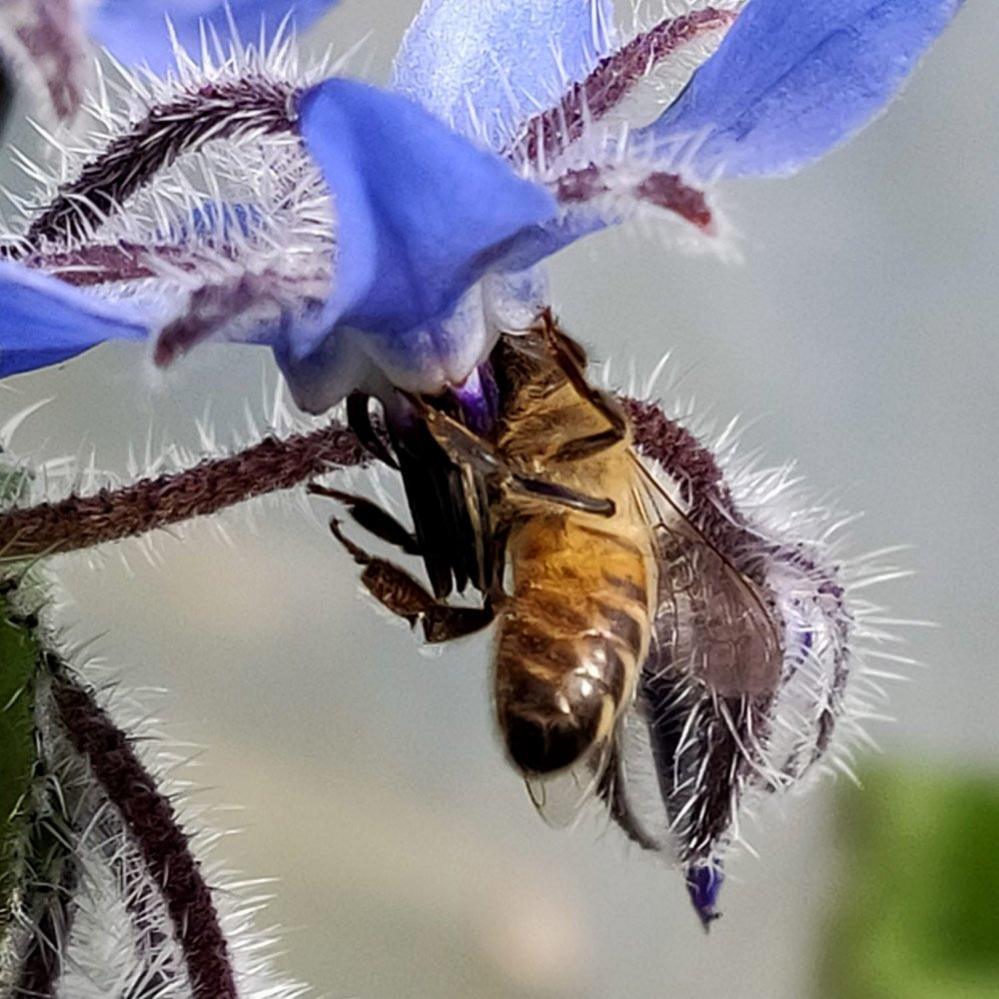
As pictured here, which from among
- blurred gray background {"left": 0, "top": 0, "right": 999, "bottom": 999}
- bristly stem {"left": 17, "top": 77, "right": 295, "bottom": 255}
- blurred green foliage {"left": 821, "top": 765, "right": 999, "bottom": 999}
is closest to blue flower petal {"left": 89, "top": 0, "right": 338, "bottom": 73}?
bristly stem {"left": 17, "top": 77, "right": 295, "bottom": 255}

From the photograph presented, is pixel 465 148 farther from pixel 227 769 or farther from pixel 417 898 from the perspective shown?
pixel 417 898

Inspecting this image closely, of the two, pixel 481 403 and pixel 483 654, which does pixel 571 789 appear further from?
pixel 483 654

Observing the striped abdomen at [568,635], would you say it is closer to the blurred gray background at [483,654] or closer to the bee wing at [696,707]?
the bee wing at [696,707]

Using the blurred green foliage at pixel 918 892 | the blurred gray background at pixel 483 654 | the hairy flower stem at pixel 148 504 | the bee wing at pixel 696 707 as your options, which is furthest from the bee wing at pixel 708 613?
the blurred green foliage at pixel 918 892

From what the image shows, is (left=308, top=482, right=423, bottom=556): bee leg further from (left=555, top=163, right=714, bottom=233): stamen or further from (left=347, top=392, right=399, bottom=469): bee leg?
(left=555, top=163, right=714, bottom=233): stamen

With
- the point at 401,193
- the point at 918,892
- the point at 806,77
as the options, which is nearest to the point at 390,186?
the point at 401,193

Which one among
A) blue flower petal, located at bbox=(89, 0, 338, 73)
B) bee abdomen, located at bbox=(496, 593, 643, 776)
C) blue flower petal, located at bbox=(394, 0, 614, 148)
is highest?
blue flower petal, located at bbox=(89, 0, 338, 73)
